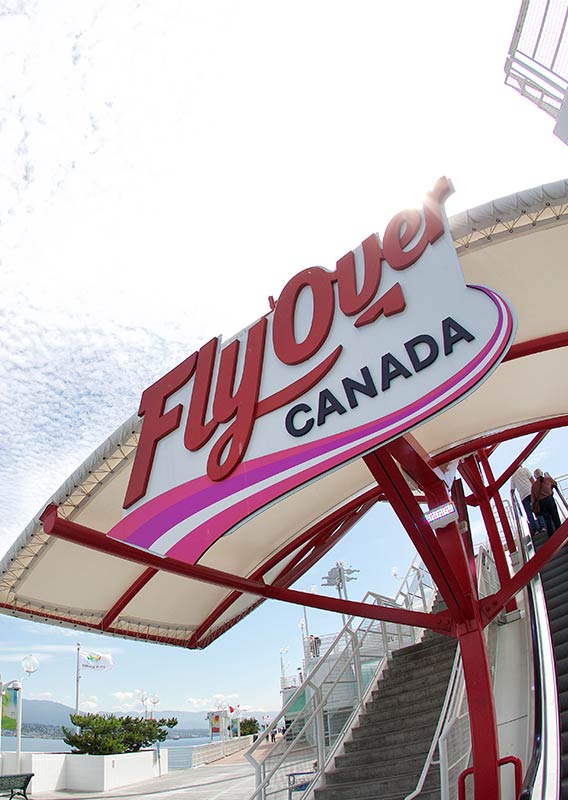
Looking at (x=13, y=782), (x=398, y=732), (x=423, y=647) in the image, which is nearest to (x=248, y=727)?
(x=13, y=782)

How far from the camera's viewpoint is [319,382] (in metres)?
5.21

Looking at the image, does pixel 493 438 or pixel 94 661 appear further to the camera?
pixel 94 661

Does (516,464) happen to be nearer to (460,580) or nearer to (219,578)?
(460,580)

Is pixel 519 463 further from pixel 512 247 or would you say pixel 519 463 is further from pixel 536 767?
pixel 536 767

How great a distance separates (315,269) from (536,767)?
4.48 meters

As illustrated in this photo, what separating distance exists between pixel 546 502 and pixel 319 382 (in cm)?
940

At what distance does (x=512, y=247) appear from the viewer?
6.76 m

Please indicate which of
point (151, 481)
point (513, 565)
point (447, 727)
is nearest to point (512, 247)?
point (151, 481)

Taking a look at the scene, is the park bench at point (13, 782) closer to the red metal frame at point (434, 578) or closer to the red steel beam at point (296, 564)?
the red steel beam at point (296, 564)

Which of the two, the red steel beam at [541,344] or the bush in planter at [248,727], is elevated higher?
the red steel beam at [541,344]

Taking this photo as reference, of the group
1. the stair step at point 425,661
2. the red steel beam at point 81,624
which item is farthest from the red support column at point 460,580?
the red steel beam at point 81,624

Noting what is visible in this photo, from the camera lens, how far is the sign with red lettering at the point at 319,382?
455cm

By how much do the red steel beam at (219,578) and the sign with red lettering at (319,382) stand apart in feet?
2.53

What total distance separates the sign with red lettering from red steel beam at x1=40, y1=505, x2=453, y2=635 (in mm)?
771
